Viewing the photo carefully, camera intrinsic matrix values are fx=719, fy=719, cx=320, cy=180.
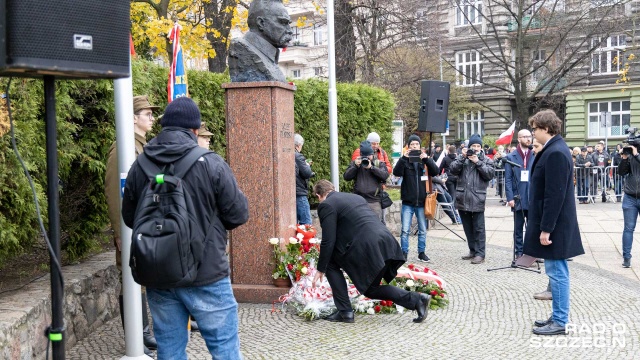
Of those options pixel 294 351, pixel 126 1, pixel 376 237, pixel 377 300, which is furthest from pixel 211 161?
pixel 377 300

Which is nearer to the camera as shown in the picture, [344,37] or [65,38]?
[65,38]

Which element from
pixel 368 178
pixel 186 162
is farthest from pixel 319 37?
pixel 186 162

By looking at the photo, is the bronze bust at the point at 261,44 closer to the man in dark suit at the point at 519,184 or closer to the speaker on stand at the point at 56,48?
the man in dark suit at the point at 519,184

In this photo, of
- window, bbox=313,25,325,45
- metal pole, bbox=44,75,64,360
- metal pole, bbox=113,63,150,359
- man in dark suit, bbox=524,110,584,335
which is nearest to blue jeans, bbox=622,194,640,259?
man in dark suit, bbox=524,110,584,335

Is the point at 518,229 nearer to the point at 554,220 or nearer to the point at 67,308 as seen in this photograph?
the point at 554,220

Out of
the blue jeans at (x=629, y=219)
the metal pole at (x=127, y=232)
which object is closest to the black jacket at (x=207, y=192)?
the metal pole at (x=127, y=232)

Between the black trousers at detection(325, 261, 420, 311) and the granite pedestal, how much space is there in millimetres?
955

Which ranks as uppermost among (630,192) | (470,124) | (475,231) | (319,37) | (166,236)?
(319,37)

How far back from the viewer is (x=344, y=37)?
21312 mm

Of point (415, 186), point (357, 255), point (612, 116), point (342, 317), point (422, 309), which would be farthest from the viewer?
point (612, 116)

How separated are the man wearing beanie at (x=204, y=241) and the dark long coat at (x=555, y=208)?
11.2 ft

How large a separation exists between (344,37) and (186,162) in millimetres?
17840

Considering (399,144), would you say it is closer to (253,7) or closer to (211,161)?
(253,7)

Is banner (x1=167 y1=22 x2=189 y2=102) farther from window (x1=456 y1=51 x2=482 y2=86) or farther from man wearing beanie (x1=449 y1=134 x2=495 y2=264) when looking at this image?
window (x1=456 y1=51 x2=482 y2=86)
